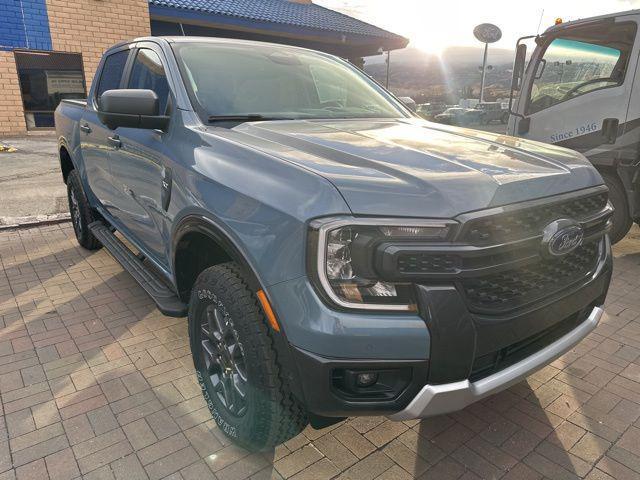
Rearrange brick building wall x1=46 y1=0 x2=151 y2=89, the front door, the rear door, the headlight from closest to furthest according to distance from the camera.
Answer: the headlight, the front door, the rear door, brick building wall x1=46 y1=0 x2=151 y2=89

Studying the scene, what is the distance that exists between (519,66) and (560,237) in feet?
14.8

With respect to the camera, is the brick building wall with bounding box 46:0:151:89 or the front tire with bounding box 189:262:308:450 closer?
the front tire with bounding box 189:262:308:450

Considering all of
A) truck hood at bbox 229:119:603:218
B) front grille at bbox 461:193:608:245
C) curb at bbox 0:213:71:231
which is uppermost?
truck hood at bbox 229:119:603:218

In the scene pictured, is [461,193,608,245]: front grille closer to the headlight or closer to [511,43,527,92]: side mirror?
the headlight

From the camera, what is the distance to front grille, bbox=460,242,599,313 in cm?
185

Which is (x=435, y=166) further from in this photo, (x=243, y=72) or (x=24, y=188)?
(x=24, y=188)

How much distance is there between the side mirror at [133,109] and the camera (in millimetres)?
2605

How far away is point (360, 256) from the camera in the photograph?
172 centimetres

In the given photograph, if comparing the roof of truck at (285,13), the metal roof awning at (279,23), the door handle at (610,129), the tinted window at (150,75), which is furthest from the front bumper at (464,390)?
the roof of truck at (285,13)

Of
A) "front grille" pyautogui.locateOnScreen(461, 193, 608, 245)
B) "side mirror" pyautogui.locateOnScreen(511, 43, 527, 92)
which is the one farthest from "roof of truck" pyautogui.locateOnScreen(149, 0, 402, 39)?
"front grille" pyautogui.locateOnScreen(461, 193, 608, 245)

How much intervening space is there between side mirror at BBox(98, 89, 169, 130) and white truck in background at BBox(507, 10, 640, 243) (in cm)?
448

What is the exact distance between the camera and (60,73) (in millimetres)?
13641

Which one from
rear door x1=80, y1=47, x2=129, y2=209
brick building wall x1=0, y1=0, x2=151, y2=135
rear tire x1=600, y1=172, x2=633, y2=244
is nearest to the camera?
rear door x1=80, y1=47, x2=129, y2=209

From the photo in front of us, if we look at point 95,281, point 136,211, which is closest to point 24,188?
point 95,281
